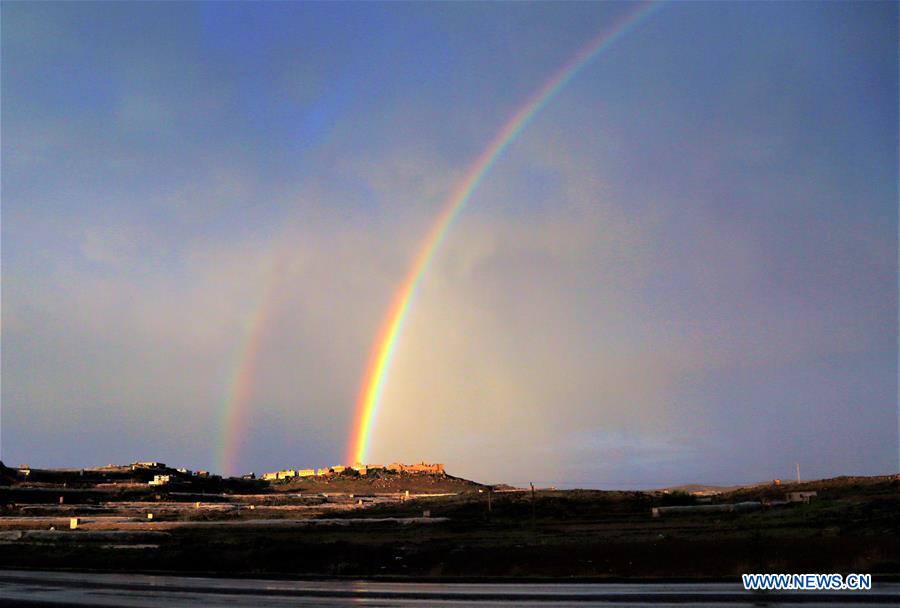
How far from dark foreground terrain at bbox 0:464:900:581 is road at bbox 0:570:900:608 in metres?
3.18

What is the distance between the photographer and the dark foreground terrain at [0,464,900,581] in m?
32.2

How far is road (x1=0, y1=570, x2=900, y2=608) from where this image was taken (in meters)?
22.0

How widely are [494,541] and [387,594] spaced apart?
26.1 metres

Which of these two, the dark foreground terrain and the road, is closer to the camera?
the road

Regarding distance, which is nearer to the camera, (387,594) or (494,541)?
(387,594)

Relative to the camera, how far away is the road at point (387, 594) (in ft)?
72.2

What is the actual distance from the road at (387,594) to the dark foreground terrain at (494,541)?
10.4 ft

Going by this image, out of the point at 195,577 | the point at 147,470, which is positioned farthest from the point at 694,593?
the point at 147,470

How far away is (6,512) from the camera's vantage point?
3541 inches

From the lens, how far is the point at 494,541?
50156 mm

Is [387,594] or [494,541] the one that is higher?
[387,594]

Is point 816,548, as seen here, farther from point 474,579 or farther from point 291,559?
point 291,559

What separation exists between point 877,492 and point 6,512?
101083 mm

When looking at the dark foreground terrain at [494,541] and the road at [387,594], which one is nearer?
the road at [387,594]
